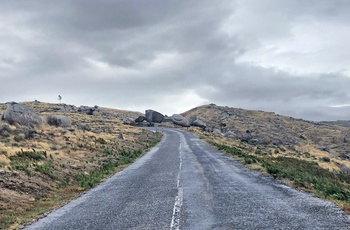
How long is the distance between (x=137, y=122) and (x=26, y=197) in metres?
98.4

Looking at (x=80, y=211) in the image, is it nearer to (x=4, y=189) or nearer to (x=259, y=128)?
(x=4, y=189)

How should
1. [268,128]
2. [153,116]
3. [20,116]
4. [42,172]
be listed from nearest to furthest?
[42,172] → [20,116] → [153,116] → [268,128]

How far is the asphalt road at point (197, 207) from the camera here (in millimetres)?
10445

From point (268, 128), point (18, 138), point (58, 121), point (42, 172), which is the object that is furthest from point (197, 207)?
point (268, 128)

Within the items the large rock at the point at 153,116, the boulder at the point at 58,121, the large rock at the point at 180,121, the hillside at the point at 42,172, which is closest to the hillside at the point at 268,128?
the large rock at the point at 180,121

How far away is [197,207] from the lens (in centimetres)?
1264

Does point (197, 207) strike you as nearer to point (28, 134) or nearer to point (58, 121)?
point (28, 134)

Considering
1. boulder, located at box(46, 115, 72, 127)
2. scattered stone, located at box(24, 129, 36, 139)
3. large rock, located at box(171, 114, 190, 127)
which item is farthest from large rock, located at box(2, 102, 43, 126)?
large rock, located at box(171, 114, 190, 127)

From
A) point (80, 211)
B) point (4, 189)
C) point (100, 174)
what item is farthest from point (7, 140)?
point (80, 211)

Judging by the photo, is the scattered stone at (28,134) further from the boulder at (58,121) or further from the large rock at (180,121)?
the large rock at (180,121)

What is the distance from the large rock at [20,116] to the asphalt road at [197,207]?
2881 centimetres

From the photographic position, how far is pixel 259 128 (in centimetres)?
13338

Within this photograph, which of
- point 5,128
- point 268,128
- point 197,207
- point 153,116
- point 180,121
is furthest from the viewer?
point 268,128

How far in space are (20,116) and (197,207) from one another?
38499mm
